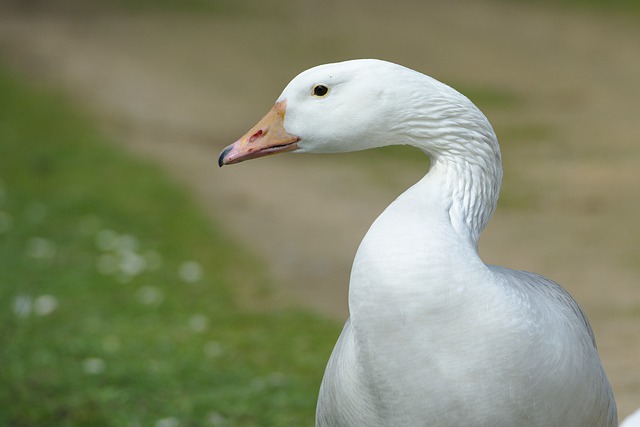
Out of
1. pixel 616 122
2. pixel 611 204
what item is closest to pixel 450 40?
pixel 616 122

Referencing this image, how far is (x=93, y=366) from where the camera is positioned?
18.5 feet

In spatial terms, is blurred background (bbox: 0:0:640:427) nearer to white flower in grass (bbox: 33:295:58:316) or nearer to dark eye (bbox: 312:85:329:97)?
white flower in grass (bbox: 33:295:58:316)

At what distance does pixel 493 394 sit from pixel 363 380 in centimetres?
37

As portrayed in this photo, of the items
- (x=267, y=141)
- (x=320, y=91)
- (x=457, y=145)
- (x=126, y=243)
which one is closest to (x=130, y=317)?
(x=126, y=243)

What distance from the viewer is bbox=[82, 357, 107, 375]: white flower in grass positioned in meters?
5.59

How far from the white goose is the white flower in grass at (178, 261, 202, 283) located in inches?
171

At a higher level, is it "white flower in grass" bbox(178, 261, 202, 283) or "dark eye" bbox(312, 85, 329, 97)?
"dark eye" bbox(312, 85, 329, 97)

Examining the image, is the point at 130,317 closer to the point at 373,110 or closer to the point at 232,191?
the point at 232,191

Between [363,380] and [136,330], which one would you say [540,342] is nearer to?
[363,380]

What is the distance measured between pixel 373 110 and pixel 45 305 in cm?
440

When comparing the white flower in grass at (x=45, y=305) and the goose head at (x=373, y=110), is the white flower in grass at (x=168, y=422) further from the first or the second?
the goose head at (x=373, y=110)

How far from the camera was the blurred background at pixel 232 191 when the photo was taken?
5.69 meters

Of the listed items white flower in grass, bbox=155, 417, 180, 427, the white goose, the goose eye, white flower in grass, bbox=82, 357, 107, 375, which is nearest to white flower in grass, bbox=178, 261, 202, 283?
white flower in grass, bbox=82, 357, 107, 375

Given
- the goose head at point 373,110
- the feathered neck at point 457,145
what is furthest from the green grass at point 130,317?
the feathered neck at point 457,145
